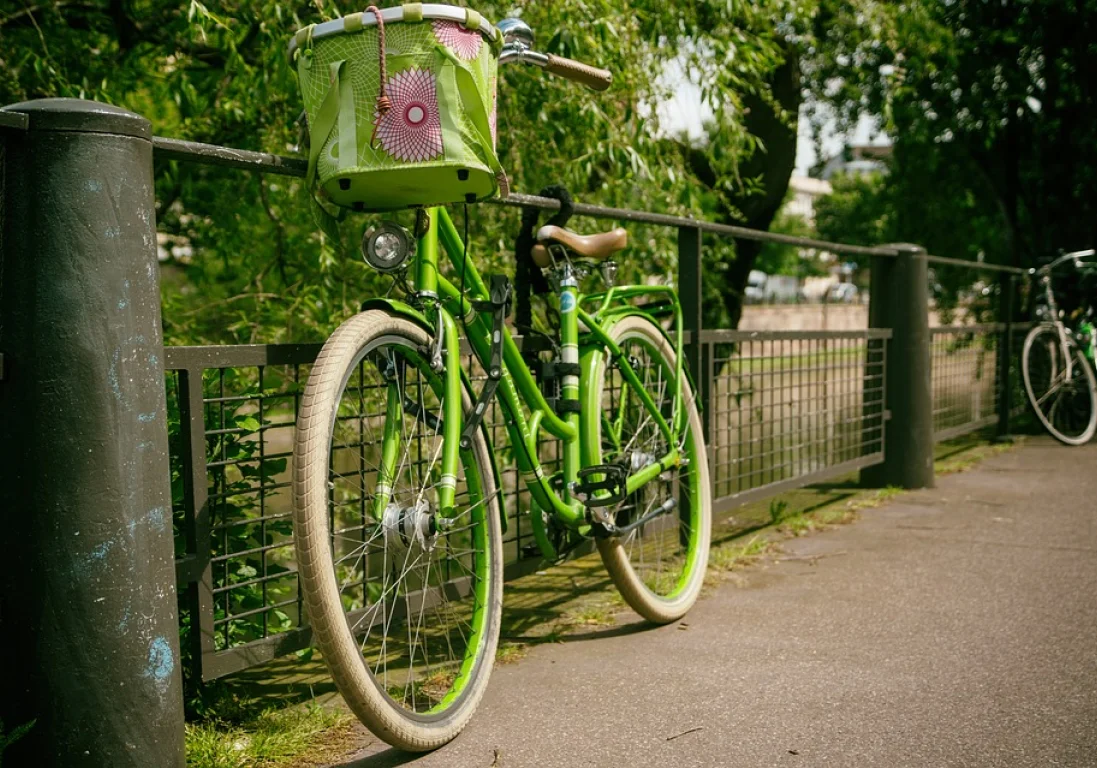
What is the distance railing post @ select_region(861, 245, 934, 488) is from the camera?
22.0 ft

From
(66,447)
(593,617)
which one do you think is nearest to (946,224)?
(593,617)

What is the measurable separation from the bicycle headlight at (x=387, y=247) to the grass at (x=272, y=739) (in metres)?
1.20

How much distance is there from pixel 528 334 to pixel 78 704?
1.97 meters

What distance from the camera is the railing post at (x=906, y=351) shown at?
6.70 meters

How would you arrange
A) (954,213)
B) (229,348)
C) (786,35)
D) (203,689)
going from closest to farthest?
1. (229,348)
2. (203,689)
3. (786,35)
4. (954,213)

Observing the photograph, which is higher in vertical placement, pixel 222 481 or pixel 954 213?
pixel 954 213

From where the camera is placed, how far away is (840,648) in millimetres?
3662

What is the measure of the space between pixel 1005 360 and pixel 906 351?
2.88 meters

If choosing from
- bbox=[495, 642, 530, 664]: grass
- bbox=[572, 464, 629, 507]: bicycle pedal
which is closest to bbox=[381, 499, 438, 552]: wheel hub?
bbox=[572, 464, 629, 507]: bicycle pedal

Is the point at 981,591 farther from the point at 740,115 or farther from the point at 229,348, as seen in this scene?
the point at 740,115

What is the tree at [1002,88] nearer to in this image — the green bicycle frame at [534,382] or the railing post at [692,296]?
the railing post at [692,296]

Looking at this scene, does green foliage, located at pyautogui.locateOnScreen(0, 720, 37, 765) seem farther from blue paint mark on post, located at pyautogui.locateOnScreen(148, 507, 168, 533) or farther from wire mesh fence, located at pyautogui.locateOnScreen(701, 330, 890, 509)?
wire mesh fence, located at pyautogui.locateOnScreen(701, 330, 890, 509)

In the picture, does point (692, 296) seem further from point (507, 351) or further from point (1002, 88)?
point (1002, 88)

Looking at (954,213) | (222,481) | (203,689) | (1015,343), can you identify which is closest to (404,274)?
(222,481)
